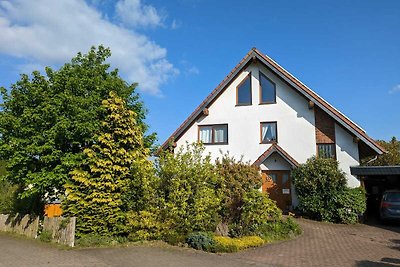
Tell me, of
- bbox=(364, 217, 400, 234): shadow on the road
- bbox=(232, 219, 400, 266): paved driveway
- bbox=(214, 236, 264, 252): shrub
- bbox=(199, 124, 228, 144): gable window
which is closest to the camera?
bbox=(232, 219, 400, 266): paved driveway

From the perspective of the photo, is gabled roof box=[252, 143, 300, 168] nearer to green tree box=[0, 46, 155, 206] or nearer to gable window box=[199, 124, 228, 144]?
gable window box=[199, 124, 228, 144]

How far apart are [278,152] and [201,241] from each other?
9466mm

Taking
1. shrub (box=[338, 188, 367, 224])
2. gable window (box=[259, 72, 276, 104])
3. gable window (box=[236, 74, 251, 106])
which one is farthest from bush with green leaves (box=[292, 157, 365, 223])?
gable window (box=[236, 74, 251, 106])

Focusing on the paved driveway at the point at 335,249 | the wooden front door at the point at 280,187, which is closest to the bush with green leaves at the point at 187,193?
the paved driveway at the point at 335,249

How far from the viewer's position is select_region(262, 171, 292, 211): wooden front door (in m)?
19.3

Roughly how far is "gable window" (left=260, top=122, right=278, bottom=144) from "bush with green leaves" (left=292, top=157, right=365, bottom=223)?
325 cm

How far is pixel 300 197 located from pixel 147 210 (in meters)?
8.76

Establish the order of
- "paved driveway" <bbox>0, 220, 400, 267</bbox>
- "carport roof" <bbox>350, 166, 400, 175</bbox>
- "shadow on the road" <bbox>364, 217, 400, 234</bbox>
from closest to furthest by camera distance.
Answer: "paved driveway" <bbox>0, 220, 400, 267</bbox>
"shadow on the road" <bbox>364, 217, 400, 234</bbox>
"carport roof" <bbox>350, 166, 400, 175</bbox>

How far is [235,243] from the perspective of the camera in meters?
11.3

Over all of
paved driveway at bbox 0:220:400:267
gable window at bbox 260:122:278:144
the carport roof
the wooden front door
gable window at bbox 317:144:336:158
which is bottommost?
paved driveway at bbox 0:220:400:267

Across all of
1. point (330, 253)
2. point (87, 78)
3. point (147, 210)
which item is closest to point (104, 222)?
point (147, 210)

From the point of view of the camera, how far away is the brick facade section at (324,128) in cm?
1880

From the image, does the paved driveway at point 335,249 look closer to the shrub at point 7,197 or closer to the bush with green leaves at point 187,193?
the bush with green leaves at point 187,193

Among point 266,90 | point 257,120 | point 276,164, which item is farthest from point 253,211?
point 266,90
